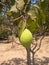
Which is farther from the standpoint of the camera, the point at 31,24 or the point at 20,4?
the point at 31,24

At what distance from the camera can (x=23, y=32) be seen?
0.99 metres

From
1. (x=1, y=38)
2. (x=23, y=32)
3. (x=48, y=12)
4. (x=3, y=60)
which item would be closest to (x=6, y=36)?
(x=1, y=38)

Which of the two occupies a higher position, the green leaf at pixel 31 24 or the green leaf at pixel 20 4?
the green leaf at pixel 20 4

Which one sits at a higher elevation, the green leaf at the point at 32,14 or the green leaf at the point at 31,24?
the green leaf at the point at 32,14

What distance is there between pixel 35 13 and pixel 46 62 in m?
2.72

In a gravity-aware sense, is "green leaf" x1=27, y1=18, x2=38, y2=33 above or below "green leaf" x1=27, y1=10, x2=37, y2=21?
below

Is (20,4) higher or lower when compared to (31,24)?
higher

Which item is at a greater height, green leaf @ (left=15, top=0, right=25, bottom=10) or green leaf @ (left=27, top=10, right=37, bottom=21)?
green leaf @ (left=15, top=0, right=25, bottom=10)

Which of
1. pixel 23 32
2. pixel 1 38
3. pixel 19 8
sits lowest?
pixel 1 38

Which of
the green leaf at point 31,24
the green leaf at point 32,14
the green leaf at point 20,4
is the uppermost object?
the green leaf at point 20,4

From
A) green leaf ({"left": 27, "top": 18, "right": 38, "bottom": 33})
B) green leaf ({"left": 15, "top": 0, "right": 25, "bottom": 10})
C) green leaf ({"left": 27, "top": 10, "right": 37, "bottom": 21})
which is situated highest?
→ green leaf ({"left": 15, "top": 0, "right": 25, "bottom": 10})

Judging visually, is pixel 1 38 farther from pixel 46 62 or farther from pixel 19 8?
pixel 19 8

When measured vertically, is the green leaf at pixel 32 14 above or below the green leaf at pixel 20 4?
below

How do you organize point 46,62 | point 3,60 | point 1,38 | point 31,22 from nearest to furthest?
point 31,22, point 46,62, point 3,60, point 1,38
